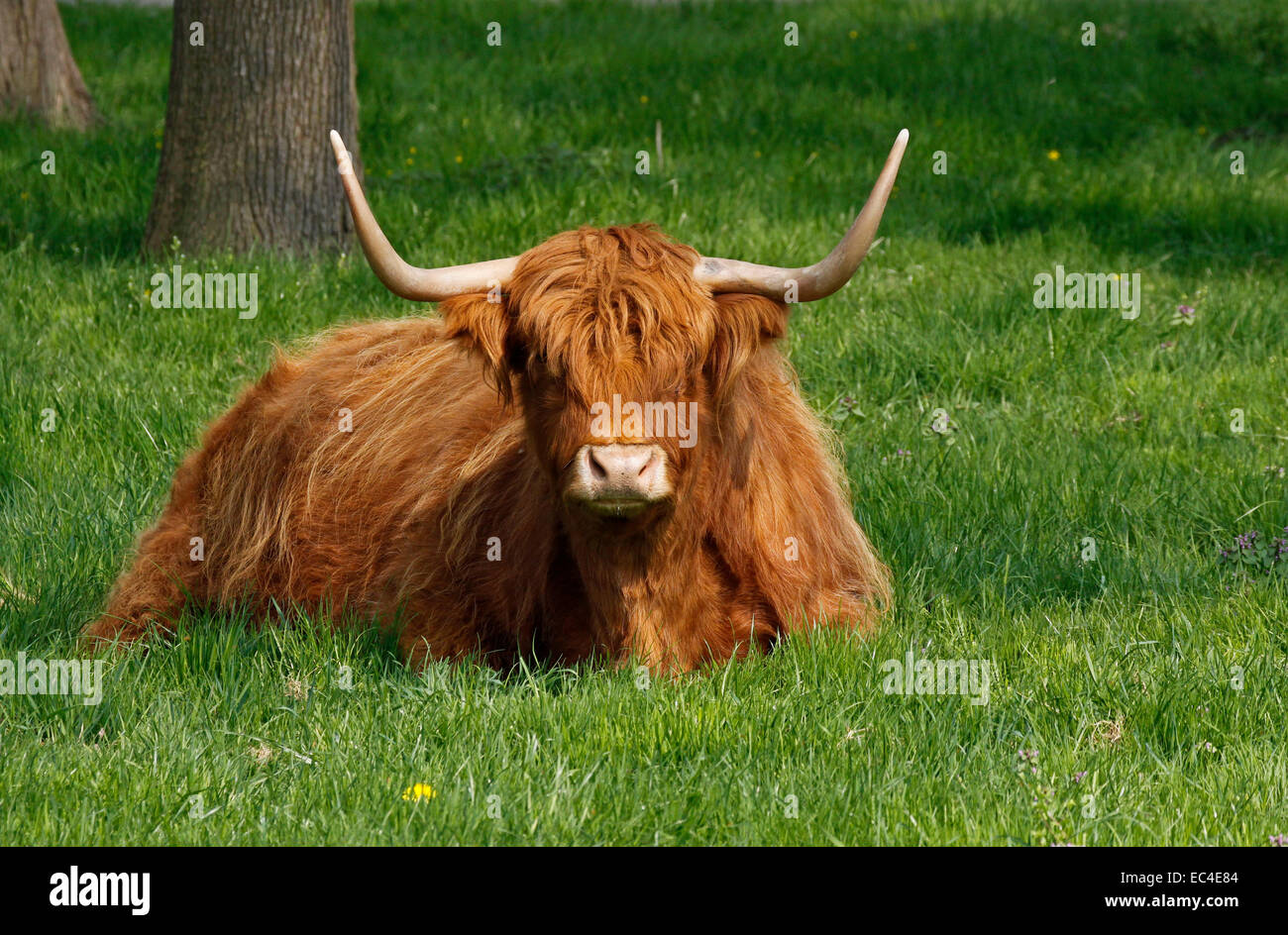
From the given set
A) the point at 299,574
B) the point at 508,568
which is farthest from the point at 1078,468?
the point at 299,574


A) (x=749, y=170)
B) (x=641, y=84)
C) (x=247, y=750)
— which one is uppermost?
(x=641, y=84)

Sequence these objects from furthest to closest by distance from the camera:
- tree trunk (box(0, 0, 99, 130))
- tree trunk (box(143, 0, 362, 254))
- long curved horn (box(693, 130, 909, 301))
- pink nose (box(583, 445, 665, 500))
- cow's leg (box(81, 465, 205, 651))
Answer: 1. tree trunk (box(0, 0, 99, 130))
2. tree trunk (box(143, 0, 362, 254))
3. cow's leg (box(81, 465, 205, 651))
4. long curved horn (box(693, 130, 909, 301))
5. pink nose (box(583, 445, 665, 500))

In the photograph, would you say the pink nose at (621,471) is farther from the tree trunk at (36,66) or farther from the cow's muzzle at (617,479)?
the tree trunk at (36,66)

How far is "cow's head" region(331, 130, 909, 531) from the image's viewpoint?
11.9ft

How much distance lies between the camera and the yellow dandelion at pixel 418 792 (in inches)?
130

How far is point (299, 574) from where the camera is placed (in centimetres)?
501

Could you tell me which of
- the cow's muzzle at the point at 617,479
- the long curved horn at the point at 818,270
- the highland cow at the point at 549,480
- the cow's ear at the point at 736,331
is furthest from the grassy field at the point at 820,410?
the long curved horn at the point at 818,270

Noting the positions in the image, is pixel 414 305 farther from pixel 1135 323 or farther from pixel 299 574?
pixel 1135 323

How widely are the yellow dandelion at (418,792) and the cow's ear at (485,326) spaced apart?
117cm

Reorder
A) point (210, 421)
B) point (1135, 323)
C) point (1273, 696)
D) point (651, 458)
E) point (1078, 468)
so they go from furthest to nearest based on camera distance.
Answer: point (1135, 323) < point (210, 421) < point (1078, 468) < point (1273, 696) < point (651, 458)

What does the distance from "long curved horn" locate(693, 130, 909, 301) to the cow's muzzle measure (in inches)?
24.7

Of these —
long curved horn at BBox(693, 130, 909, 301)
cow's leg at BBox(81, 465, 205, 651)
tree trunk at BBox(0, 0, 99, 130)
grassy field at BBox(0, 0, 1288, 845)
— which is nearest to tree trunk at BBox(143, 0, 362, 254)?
grassy field at BBox(0, 0, 1288, 845)

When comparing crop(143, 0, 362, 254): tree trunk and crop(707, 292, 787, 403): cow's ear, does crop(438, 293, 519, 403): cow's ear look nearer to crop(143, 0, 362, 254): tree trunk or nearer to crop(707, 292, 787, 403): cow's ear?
crop(707, 292, 787, 403): cow's ear

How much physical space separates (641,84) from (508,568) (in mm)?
6875
